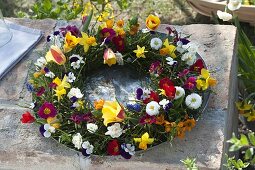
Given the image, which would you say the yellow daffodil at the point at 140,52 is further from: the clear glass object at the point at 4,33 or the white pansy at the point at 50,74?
the clear glass object at the point at 4,33

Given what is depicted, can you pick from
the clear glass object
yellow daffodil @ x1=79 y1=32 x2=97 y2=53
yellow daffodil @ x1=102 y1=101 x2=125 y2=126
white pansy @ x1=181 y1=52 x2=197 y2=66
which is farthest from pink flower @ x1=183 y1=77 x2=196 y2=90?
the clear glass object

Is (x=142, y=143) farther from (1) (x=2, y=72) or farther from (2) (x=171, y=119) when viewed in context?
(1) (x=2, y=72)

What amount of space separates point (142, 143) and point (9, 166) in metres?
0.44

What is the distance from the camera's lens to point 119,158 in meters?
1.70

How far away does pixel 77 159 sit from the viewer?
5.67 ft

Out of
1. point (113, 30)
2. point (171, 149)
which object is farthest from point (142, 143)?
point (113, 30)

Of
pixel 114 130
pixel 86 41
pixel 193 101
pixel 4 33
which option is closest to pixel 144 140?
pixel 114 130

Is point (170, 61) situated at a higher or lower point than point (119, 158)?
higher

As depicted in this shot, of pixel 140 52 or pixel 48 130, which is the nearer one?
pixel 48 130

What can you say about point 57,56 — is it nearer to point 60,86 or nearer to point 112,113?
point 60,86

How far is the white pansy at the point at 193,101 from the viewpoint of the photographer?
1704 mm

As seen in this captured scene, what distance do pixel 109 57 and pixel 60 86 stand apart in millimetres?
181

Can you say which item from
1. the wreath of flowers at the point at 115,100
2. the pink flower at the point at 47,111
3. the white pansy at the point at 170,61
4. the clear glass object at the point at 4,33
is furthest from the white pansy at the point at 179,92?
the clear glass object at the point at 4,33

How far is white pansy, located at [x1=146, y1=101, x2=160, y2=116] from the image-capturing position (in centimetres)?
164
